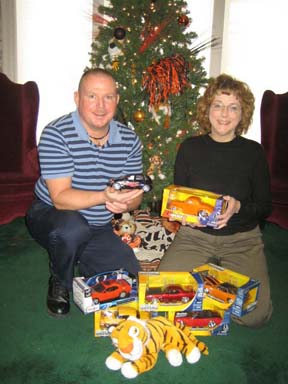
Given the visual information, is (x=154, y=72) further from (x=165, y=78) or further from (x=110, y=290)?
(x=110, y=290)

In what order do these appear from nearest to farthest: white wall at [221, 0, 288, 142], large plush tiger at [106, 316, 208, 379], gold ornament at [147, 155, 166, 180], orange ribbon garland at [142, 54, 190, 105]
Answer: large plush tiger at [106, 316, 208, 379], orange ribbon garland at [142, 54, 190, 105], gold ornament at [147, 155, 166, 180], white wall at [221, 0, 288, 142]

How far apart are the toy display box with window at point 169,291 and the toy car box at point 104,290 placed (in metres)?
0.07

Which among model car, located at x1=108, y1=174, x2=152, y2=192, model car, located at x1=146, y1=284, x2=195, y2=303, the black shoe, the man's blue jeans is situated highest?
model car, located at x1=108, y1=174, x2=152, y2=192

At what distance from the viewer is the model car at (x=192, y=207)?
1.55 metres

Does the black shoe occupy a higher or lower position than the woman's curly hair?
lower

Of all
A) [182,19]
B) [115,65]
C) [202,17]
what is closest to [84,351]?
[115,65]

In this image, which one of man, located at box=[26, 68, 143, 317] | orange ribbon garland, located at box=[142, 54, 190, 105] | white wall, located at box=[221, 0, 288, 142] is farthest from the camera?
white wall, located at box=[221, 0, 288, 142]

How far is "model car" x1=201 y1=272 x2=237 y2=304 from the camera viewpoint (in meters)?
1.49

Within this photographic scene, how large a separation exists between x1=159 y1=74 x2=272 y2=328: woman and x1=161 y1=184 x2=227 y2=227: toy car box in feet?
0.61

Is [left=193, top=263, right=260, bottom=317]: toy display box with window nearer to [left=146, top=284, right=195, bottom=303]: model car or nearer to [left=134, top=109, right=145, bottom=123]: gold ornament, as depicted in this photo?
[left=146, top=284, right=195, bottom=303]: model car

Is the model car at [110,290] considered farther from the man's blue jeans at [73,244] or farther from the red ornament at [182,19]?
the red ornament at [182,19]

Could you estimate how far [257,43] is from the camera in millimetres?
3900

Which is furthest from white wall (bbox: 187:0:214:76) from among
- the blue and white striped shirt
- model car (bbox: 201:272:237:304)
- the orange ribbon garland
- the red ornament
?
model car (bbox: 201:272:237:304)

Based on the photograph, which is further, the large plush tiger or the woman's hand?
the woman's hand
